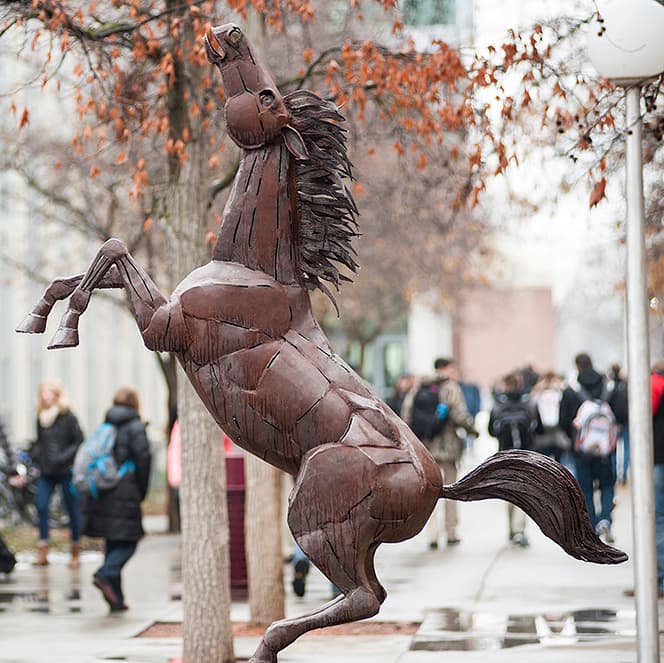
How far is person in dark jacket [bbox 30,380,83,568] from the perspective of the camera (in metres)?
15.5

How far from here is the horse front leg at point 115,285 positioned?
18.4 ft

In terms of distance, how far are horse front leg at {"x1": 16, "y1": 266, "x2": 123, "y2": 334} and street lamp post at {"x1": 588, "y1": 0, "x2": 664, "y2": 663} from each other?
2.95 meters

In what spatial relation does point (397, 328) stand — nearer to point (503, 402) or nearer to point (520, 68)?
point (503, 402)

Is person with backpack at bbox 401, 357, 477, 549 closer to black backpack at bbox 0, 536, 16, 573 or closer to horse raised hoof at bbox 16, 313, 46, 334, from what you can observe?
black backpack at bbox 0, 536, 16, 573

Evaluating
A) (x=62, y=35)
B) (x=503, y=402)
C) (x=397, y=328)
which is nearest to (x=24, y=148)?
(x=503, y=402)

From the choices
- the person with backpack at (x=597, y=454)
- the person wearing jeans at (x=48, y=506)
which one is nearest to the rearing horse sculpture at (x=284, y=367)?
the person with backpack at (x=597, y=454)

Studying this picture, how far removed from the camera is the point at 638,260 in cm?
743

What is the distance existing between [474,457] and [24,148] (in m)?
16.6

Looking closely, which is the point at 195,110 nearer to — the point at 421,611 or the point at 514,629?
the point at 514,629

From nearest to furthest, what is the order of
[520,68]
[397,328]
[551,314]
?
[520,68] → [397,328] → [551,314]

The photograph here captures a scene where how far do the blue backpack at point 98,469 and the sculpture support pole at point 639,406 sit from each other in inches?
237

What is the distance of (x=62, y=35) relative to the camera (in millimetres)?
8352

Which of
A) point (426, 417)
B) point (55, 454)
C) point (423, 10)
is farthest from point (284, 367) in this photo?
point (426, 417)

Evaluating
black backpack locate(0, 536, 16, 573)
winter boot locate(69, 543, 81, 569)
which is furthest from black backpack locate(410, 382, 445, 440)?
black backpack locate(0, 536, 16, 573)
